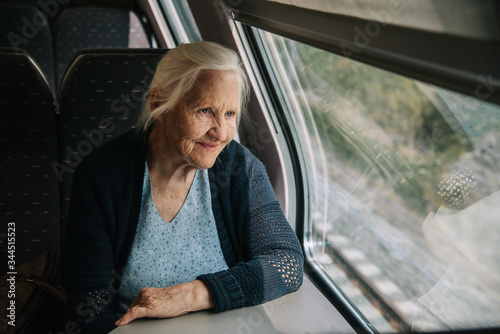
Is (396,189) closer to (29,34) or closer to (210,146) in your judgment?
(210,146)

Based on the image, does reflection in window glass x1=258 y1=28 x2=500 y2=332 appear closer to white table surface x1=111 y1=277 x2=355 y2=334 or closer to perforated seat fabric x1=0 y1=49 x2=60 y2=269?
white table surface x1=111 y1=277 x2=355 y2=334

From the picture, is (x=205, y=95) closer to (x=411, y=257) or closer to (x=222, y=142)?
(x=222, y=142)

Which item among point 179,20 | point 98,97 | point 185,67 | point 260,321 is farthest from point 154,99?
point 179,20

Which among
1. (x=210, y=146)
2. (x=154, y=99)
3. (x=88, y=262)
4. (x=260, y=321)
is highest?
(x=154, y=99)

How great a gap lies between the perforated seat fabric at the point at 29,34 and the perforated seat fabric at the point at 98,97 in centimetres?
140

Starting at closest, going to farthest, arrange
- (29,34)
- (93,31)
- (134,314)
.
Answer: (134,314) < (29,34) < (93,31)

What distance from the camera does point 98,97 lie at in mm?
1834

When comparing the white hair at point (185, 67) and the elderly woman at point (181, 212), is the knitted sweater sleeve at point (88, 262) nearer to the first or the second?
the elderly woman at point (181, 212)

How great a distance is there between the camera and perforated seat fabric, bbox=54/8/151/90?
10.3 ft

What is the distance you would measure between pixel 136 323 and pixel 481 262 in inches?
32.6

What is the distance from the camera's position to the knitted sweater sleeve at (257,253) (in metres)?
1.27

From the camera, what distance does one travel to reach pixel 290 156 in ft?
7.00

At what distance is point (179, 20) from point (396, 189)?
7.14 feet

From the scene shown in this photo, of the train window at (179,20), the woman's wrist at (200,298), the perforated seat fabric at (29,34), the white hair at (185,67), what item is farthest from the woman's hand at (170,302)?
the perforated seat fabric at (29,34)
